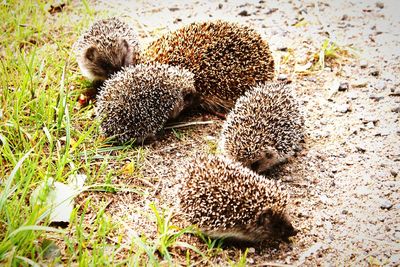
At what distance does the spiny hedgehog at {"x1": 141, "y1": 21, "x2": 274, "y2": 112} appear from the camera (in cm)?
488

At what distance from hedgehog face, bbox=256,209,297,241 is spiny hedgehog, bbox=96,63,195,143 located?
159cm

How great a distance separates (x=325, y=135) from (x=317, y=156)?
0.36 m

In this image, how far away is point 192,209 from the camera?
349cm

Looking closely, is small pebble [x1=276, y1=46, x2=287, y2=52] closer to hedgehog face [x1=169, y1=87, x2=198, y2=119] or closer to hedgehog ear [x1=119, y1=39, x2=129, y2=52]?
hedgehog face [x1=169, y1=87, x2=198, y2=119]

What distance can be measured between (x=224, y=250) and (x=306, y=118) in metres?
2.06

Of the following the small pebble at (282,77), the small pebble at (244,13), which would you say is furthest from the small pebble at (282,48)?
the small pebble at (244,13)

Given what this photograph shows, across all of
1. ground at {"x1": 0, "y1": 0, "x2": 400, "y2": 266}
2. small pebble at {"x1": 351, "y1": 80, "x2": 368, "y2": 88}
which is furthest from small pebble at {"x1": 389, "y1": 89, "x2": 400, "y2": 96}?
small pebble at {"x1": 351, "y1": 80, "x2": 368, "y2": 88}

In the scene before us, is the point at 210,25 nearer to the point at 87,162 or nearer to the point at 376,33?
the point at 87,162

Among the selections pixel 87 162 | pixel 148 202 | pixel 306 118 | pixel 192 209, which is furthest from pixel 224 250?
pixel 306 118

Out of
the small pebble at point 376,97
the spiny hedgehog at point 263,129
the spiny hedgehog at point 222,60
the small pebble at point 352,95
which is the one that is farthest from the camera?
the small pebble at point 352,95

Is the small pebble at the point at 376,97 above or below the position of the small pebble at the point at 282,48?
below

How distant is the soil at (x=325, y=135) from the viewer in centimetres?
349

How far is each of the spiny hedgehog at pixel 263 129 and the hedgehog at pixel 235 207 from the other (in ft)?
1.59

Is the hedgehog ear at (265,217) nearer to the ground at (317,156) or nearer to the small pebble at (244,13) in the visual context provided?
the ground at (317,156)
